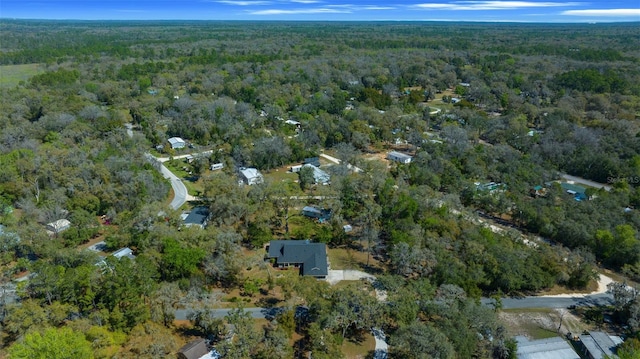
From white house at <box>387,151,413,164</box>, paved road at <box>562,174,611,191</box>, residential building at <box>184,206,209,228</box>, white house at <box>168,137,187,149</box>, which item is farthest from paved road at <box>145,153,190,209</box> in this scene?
paved road at <box>562,174,611,191</box>

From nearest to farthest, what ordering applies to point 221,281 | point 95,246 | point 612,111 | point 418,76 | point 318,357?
point 318,357 < point 221,281 < point 95,246 < point 612,111 < point 418,76

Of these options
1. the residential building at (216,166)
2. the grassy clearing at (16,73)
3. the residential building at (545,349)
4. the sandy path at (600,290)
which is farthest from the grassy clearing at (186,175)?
the grassy clearing at (16,73)

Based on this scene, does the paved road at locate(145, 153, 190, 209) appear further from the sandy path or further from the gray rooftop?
the gray rooftop

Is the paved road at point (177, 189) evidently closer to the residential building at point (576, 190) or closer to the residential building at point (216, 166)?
the residential building at point (216, 166)

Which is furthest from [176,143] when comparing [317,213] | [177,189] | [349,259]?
[349,259]

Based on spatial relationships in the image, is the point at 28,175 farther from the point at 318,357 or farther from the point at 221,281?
the point at 318,357

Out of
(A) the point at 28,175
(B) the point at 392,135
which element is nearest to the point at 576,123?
(B) the point at 392,135
